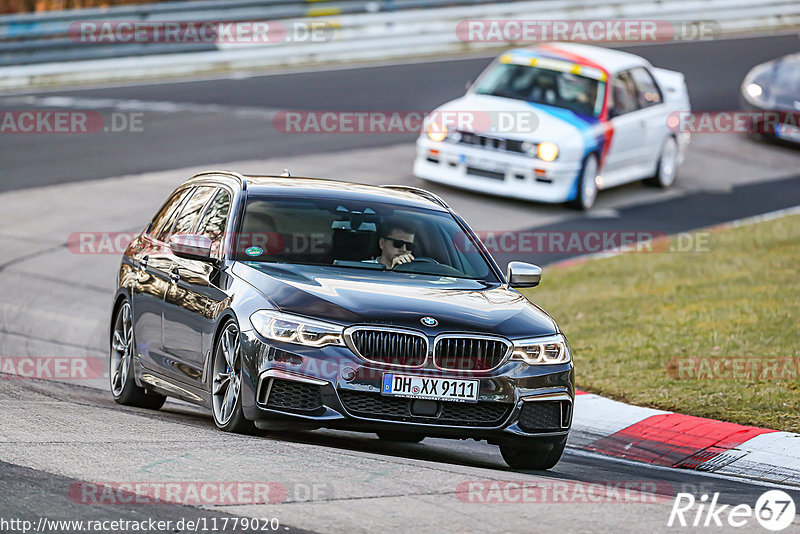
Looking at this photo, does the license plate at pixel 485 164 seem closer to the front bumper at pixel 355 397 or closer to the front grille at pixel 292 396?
the front bumper at pixel 355 397

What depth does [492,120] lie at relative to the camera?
19.6 m

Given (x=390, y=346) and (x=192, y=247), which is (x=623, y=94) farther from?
(x=390, y=346)

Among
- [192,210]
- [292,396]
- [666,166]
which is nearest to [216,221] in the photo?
[192,210]

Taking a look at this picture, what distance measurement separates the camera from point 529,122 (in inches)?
773

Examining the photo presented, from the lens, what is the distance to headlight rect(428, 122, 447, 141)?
1977 cm

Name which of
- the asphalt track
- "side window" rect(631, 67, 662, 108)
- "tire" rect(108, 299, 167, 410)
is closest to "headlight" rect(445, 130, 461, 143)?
the asphalt track

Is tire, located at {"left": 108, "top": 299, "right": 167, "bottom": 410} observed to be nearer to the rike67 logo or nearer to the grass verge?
the grass verge

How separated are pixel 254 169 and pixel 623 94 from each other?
5.33 m

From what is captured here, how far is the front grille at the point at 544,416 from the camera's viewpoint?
26.5 feet

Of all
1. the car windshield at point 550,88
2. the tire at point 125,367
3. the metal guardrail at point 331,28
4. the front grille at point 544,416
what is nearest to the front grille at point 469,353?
the front grille at point 544,416

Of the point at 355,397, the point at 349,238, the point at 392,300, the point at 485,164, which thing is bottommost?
the point at 485,164

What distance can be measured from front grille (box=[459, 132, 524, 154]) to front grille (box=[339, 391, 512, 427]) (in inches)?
459

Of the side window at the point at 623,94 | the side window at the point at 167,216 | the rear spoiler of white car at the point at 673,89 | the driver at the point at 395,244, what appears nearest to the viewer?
the driver at the point at 395,244

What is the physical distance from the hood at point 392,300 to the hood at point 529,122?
35.4 ft
